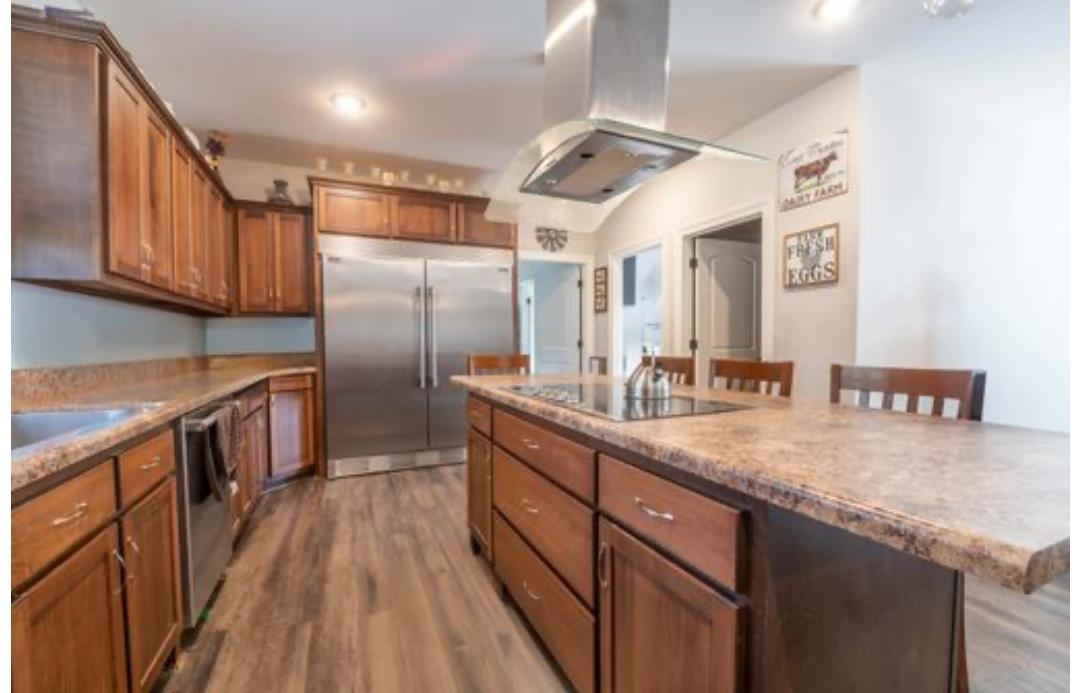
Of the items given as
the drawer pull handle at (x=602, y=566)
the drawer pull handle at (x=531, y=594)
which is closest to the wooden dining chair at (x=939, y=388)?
the drawer pull handle at (x=602, y=566)

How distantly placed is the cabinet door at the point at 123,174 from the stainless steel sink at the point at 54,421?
1.82 ft

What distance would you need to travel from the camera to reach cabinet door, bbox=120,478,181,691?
127 cm

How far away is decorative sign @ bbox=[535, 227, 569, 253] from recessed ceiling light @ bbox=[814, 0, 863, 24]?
3043 mm

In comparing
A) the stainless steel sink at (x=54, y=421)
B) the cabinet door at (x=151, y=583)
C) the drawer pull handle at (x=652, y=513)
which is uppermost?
the stainless steel sink at (x=54, y=421)

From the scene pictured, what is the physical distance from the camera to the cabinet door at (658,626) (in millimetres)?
812

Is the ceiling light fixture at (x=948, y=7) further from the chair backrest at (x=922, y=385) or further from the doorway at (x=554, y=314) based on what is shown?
the doorway at (x=554, y=314)

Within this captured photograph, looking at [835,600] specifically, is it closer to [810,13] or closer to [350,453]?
[810,13]

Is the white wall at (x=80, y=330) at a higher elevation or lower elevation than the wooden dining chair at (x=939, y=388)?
higher

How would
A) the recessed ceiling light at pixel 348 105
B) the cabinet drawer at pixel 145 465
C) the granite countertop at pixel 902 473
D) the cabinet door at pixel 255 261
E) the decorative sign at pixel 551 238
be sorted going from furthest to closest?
the decorative sign at pixel 551 238, the cabinet door at pixel 255 261, the recessed ceiling light at pixel 348 105, the cabinet drawer at pixel 145 465, the granite countertop at pixel 902 473

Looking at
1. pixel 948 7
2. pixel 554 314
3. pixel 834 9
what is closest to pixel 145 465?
pixel 948 7

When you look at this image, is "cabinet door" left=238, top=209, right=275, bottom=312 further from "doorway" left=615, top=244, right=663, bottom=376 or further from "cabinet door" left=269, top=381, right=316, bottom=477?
"doorway" left=615, top=244, right=663, bottom=376

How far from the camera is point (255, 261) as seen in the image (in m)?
3.70

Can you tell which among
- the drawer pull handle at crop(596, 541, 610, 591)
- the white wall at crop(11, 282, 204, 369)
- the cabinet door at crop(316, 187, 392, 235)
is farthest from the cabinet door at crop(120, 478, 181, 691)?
the cabinet door at crop(316, 187, 392, 235)

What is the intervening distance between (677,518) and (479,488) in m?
1.47
